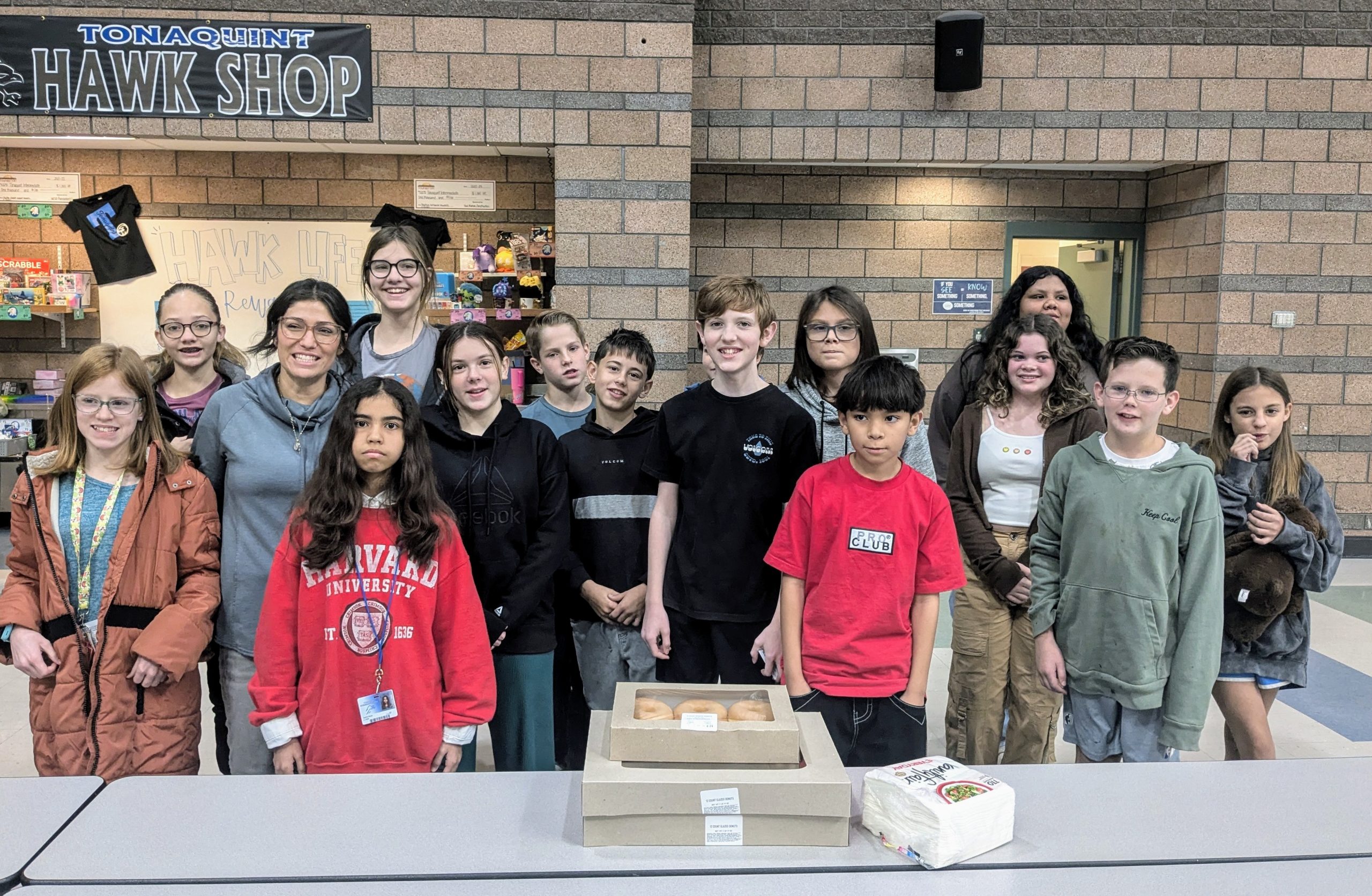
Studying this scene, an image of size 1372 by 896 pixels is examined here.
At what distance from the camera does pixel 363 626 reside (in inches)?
Answer: 72.3

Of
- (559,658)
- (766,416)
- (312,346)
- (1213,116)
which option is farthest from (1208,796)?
(1213,116)

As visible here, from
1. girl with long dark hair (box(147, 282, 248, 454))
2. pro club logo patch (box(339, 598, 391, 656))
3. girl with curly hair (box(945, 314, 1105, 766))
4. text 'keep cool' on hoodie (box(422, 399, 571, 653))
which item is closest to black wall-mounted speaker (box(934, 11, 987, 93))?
girl with curly hair (box(945, 314, 1105, 766))

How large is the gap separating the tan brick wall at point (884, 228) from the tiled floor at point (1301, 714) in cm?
264

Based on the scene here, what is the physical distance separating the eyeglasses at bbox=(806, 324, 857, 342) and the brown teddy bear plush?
42.1 inches

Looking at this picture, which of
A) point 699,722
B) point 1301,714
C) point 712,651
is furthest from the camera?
point 1301,714

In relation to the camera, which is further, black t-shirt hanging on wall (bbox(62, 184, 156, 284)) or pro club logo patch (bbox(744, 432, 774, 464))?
black t-shirt hanging on wall (bbox(62, 184, 156, 284))

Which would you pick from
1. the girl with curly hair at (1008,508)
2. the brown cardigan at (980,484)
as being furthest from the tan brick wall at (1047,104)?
the brown cardigan at (980,484)

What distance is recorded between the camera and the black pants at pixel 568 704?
8.87 ft

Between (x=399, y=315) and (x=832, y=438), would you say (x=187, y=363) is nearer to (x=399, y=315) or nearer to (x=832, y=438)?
(x=399, y=315)

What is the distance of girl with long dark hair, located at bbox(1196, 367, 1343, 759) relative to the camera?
7.77 ft

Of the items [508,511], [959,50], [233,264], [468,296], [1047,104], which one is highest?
[959,50]

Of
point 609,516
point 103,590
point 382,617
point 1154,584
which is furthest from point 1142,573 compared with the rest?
point 103,590

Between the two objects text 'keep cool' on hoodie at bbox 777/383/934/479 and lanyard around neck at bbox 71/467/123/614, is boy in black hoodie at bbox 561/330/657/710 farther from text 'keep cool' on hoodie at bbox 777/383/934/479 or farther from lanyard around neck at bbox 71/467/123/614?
lanyard around neck at bbox 71/467/123/614

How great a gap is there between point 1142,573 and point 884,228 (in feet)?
15.5
